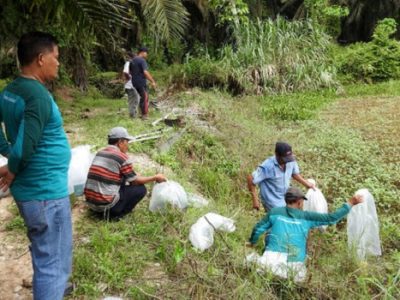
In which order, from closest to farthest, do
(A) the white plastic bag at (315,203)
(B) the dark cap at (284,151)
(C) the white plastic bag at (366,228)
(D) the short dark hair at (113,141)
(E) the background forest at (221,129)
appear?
(E) the background forest at (221,129)
(C) the white plastic bag at (366,228)
(D) the short dark hair at (113,141)
(B) the dark cap at (284,151)
(A) the white plastic bag at (315,203)

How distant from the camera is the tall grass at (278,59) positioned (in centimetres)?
1314

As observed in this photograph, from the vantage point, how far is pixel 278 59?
13.6 meters

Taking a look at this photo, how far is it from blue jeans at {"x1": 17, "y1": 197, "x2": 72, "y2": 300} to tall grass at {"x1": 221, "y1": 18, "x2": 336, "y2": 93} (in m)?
10.1

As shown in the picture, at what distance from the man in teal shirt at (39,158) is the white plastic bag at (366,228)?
8.26 feet

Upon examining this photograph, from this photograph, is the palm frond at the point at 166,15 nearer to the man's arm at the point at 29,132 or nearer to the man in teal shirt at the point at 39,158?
the man in teal shirt at the point at 39,158

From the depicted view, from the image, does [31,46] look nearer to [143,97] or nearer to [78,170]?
[78,170]

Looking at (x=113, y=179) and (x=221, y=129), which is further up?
(x=113, y=179)

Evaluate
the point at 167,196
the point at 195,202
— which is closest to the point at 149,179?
the point at 167,196

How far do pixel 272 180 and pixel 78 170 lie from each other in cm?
198

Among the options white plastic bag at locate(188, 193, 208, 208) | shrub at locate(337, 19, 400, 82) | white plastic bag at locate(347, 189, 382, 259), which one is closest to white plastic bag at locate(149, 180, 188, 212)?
white plastic bag at locate(188, 193, 208, 208)

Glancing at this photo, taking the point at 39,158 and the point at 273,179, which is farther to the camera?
the point at 273,179

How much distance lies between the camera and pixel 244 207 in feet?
19.8

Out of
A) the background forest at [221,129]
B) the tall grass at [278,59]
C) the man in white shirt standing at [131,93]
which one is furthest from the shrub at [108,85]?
the man in white shirt standing at [131,93]

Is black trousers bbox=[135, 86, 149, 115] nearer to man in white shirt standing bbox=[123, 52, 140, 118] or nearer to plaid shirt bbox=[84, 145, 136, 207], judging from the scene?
man in white shirt standing bbox=[123, 52, 140, 118]
